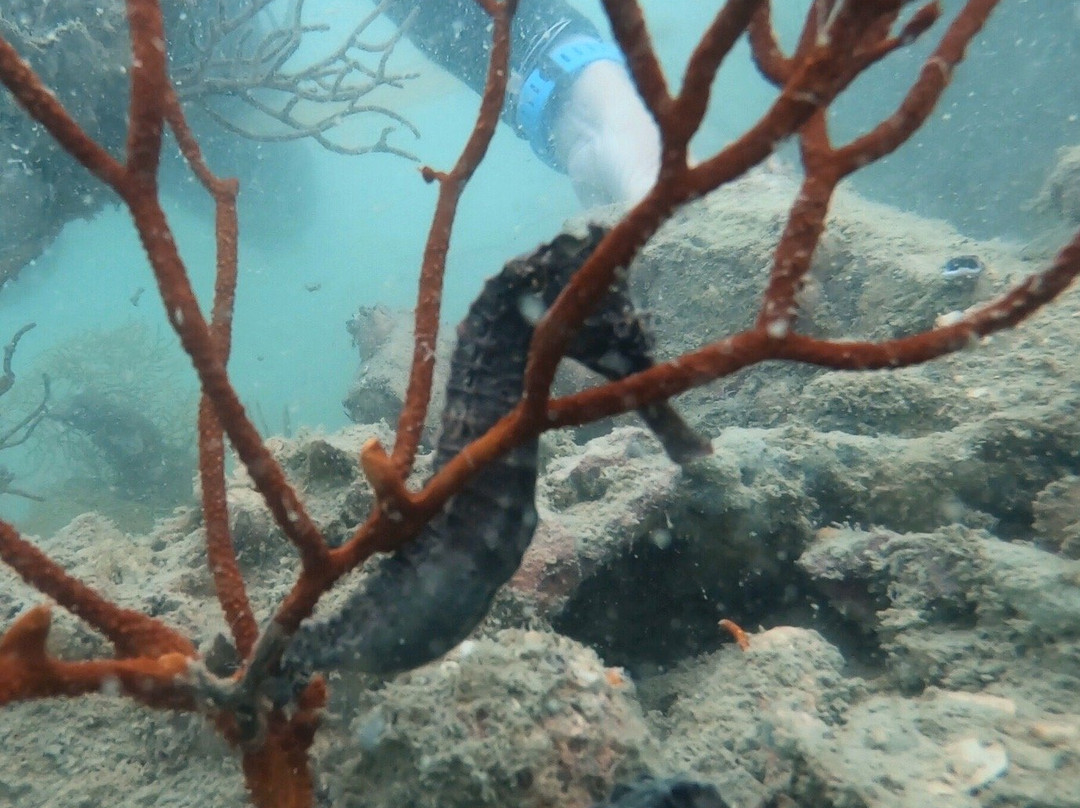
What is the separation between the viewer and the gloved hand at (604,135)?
27.6ft

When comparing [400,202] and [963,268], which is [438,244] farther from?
[400,202]

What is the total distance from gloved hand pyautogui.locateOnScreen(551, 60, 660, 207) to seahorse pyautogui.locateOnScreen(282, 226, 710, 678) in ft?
21.7

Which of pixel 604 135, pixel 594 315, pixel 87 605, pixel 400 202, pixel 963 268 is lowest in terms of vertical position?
pixel 87 605

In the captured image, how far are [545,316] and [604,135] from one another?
27.8ft

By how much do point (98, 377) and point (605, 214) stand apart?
483 inches

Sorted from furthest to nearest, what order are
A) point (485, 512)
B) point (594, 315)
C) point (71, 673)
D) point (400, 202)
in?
point (400, 202), point (485, 512), point (594, 315), point (71, 673)

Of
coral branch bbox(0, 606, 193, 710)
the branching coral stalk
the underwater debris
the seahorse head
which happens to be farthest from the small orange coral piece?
the underwater debris

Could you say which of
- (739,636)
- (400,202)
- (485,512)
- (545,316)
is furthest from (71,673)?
(400,202)

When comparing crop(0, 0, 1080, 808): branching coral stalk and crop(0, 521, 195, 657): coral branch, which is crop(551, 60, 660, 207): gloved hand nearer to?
crop(0, 0, 1080, 808): branching coral stalk

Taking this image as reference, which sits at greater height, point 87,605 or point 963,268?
point 963,268

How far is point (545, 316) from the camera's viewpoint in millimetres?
1180

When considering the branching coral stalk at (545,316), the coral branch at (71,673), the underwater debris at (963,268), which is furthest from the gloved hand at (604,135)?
the coral branch at (71,673)

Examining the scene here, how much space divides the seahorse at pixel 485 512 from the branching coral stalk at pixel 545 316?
0.89ft

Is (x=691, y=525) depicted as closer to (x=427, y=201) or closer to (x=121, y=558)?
(x=121, y=558)
